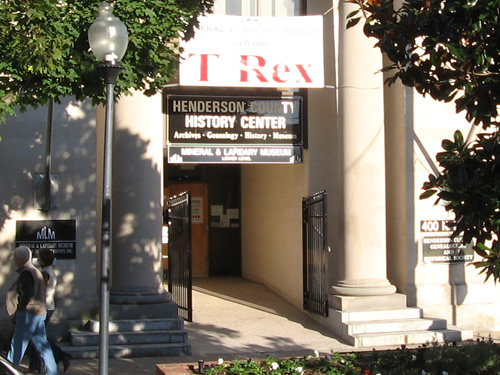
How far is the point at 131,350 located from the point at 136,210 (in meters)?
2.03

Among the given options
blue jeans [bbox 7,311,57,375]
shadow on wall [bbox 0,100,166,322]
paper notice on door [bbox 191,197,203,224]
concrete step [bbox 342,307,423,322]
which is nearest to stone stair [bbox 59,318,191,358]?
shadow on wall [bbox 0,100,166,322]

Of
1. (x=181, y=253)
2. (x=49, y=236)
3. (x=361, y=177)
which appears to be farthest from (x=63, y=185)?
(x=361, y=177)

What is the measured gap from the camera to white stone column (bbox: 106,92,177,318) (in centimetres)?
1198

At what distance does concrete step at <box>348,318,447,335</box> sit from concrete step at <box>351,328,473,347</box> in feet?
0.27

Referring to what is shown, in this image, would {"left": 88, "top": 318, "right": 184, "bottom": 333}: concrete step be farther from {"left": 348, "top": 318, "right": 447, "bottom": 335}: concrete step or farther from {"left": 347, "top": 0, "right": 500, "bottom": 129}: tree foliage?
{"left": 347, "top": 0, "right": 500, "bottom": 129}: tree foliage

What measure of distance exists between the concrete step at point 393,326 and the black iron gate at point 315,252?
850 mm

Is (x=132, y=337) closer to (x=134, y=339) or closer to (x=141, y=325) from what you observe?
(x=134, y=339)

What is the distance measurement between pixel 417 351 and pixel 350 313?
3.57 m

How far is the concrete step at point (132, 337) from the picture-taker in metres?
11.3

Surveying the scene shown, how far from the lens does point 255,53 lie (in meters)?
12.7

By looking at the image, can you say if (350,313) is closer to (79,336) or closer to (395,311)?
(395,311)

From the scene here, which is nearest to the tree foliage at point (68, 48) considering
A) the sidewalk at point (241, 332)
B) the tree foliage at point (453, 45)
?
the tree foliage at point (453, 45)

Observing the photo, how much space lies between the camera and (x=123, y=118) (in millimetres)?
12047

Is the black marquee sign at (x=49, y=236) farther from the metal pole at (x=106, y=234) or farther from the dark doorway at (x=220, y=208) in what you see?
the dark doorway at (x=220, y=208)
